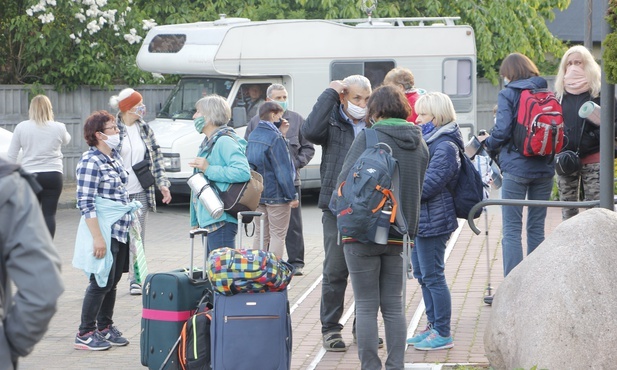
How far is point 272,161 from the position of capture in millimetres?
9617

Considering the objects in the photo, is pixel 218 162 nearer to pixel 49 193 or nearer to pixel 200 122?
pixel 200 122

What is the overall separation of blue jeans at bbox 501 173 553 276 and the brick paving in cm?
30

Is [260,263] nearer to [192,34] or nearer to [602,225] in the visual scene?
[602,225]

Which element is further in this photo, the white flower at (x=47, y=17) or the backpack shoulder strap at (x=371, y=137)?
the white flower at (x=47, y=17)

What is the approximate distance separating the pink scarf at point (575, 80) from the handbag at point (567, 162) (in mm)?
501

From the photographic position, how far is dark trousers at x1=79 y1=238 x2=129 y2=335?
769cm

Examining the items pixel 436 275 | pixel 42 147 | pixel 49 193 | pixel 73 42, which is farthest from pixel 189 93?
pixel 436 275

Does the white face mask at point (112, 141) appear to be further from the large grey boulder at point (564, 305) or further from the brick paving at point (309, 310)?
the large grey boulder at point (564, 305)

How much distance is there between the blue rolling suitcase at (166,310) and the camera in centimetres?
678

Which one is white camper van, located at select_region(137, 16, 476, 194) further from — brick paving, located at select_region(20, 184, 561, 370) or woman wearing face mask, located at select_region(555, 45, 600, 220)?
woman wearing face mask, located at select_region(555, 45, 600, 220)

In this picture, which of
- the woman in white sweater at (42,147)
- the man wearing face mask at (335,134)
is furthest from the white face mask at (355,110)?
the woman in white sweater at (42,147)

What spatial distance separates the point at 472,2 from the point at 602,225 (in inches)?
625

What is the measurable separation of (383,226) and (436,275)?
4.30 feet

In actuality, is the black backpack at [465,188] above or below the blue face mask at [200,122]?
below
